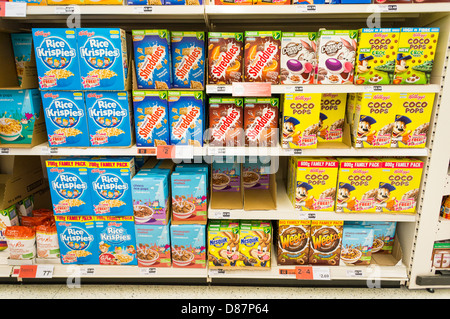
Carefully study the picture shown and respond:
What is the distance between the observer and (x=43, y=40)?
1712 millimetres

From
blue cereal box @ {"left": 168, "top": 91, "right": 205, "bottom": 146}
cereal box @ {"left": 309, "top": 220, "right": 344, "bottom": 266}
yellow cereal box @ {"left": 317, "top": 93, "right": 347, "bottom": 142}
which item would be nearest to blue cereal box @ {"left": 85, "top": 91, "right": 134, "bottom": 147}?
blue cereal box @ {"left": 168, "top": 91, "right": 205, "bottom": 146}

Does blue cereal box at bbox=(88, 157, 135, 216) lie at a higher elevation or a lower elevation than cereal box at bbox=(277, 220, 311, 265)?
higher

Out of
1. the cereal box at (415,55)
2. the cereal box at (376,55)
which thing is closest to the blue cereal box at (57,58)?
the cereal box at (376,55)

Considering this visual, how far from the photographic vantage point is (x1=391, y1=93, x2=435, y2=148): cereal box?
1748mm

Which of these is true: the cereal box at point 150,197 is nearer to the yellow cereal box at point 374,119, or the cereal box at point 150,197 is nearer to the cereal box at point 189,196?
the cereal box at point 189,196

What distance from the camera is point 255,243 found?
193 cm

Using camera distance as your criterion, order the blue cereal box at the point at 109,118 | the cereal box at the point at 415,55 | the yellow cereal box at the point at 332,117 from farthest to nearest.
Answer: the yellow cereal box at the point at 332,117
the blue cereal box at the point at 109,118
the cereal box at the point at 415,55

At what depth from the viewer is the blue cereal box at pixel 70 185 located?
1.88m

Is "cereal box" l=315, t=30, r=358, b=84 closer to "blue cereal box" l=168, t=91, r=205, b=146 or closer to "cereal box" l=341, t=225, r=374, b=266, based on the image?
"blue cereal box" l=168, t=91, r=205, b=146

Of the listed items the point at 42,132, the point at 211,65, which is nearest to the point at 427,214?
the point at 211,65

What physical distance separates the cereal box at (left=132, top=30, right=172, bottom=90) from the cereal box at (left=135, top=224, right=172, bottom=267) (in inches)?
36.4

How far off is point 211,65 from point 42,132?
4.08ft

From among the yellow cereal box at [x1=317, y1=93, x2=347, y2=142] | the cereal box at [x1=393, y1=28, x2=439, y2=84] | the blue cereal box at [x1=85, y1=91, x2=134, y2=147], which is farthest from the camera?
the yellow cereal box at [x1=317, y1=93, x2=347, y2=142]

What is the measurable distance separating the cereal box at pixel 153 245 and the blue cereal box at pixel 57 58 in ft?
3.29
